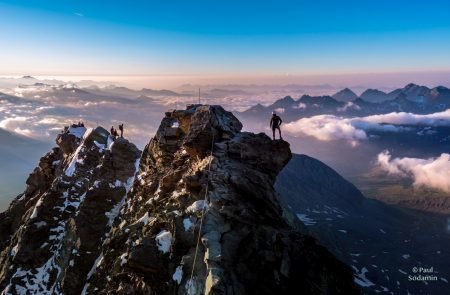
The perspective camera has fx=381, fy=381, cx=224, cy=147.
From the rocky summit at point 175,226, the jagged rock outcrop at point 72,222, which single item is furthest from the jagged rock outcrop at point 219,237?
the jagged rock outcrop at point 72,222

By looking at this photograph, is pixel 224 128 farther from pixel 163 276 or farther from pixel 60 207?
pixel 60 207

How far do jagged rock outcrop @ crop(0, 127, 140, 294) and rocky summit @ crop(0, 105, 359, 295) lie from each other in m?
0.21

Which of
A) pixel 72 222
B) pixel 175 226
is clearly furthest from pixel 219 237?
pixel 72 222

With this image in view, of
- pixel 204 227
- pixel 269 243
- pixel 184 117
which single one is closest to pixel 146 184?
pixel 184 117

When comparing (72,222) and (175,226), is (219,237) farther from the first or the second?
(72,222)

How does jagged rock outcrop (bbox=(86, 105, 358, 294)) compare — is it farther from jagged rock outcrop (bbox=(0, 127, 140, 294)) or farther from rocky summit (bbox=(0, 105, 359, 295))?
jagged rock outcrop (bbox=(0, 127, 140, 294))

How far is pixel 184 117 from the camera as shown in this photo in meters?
68.2

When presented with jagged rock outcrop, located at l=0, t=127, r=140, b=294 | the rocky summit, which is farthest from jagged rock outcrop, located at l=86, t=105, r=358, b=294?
jagged rock outcrop, located at l=0, t=127, r=140, b=294

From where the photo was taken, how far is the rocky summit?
37281mm

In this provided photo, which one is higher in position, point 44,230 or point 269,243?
point 269,243

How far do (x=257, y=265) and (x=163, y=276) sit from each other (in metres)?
10.0

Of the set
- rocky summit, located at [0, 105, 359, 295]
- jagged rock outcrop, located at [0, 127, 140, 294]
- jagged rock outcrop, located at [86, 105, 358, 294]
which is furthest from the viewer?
jagged rock outcrop, located at [0, 127, 140, 294]

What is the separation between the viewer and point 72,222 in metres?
76.3

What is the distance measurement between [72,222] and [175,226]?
140ft
